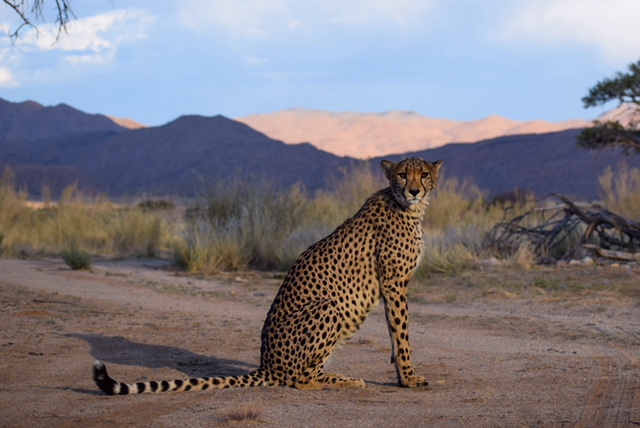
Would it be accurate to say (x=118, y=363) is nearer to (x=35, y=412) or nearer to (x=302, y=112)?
(x=35, y=412)

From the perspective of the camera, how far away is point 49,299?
1086 centimetres

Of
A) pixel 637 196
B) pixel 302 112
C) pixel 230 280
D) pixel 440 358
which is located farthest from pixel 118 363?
pixel 302 112

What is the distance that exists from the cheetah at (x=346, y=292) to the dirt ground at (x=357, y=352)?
0.15 meters

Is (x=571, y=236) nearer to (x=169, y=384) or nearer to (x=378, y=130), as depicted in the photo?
(x=169, y=384)

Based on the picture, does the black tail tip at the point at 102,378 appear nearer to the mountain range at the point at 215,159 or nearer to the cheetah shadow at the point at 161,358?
the cheetah shadow at the point at 161,358

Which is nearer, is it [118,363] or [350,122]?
[118,363]

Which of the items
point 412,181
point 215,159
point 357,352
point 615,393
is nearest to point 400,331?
point 412,181

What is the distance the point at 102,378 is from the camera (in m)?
5.39

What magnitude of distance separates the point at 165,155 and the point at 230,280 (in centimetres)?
6113

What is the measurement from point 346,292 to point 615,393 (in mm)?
1869

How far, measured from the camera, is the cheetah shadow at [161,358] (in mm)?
6824

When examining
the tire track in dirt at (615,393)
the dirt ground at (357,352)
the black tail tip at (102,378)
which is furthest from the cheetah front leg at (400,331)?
the black tail tip at (102,378)

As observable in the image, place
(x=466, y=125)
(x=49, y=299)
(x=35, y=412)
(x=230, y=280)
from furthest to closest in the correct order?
(x=466, y=125) < (x=230, y=280) < (x=49, y=299) < (x=35, y=412)

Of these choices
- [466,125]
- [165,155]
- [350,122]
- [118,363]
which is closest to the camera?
[118,363]
